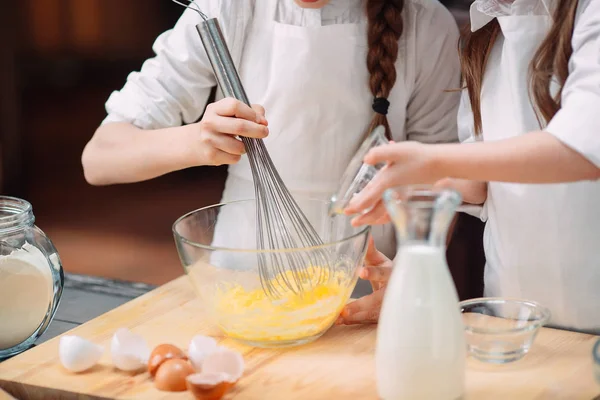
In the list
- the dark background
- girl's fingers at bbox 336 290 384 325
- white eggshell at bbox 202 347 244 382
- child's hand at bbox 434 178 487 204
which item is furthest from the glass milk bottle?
the dark background

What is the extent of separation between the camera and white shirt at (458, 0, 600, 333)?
43.8 inches

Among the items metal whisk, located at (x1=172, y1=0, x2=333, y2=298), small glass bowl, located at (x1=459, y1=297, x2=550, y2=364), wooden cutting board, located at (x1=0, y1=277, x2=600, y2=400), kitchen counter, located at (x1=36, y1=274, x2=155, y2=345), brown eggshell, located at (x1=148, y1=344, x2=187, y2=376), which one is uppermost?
metal whisk, located at (x1=172, y1=0, x2=333, y2=298)

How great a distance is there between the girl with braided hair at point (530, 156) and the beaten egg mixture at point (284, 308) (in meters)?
0.06

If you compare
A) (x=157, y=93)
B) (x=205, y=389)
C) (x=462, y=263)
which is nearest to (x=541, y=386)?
(x=205, y=389)

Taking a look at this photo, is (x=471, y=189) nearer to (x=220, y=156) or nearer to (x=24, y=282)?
(x=220, y=156)

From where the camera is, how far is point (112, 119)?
1443 millimetres

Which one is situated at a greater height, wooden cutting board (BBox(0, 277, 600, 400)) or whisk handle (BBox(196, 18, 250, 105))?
whisk handle (BBox(196, 18, 250, 105))

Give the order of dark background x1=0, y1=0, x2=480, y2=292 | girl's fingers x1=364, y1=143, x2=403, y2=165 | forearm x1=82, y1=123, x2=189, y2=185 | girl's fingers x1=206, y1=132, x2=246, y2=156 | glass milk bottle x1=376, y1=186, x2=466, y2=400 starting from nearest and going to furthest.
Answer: glass milk bottle x1=376, y1=186, x2=466, y2=400, girl's fingers x1=364, y1=143, x2=403, y2=165, girl's fingers x1=206, y1=132, x2=246, y2=156, forearm x1=82, y1=123, x2=189, y2=185, dark background x1=0, y1=0, x2=480, y2=292

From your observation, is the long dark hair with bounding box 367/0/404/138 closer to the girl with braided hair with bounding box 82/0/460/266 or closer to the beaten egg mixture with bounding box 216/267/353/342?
the girl with braided hair with bounding box 82/0/460/266

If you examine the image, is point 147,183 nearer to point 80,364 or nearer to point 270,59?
point 270,59

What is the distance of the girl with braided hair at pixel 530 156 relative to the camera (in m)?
0.90

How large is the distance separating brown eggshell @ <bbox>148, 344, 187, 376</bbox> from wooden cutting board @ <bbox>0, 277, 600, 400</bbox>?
0.02 metres

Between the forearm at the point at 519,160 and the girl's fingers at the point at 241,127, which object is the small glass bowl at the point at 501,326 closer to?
the forearm at the point at 519,160

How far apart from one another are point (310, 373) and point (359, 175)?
0.24 metres
